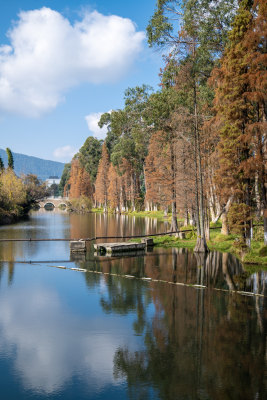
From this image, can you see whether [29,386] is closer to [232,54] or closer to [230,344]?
[230,344]

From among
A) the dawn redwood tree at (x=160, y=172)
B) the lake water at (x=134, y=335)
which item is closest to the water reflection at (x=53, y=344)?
the lake water at (x=134, y=335)

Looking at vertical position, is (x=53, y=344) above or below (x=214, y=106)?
below

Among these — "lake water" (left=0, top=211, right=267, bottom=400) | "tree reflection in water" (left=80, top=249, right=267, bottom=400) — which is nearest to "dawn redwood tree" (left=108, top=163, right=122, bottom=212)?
"lake water" (left=0, top=211, right=267, bottom=400)

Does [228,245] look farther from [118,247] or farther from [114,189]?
[114,189]

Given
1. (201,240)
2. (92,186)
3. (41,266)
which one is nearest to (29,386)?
(41,266)

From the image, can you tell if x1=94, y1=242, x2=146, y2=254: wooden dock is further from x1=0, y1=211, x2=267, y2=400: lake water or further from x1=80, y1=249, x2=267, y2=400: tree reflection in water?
x1=80, y1=249, x2=267, y2=400: tree reflection in water

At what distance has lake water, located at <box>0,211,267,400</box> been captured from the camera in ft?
27.6

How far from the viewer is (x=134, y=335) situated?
11.3 metres

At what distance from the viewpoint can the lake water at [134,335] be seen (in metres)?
8.42

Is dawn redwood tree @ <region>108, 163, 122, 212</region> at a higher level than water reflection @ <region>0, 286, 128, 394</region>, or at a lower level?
higher

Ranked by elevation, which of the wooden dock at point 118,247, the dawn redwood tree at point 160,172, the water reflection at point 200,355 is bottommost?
the water reflection at point 200,355

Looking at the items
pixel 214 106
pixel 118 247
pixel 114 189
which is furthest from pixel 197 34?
pixel 114 189

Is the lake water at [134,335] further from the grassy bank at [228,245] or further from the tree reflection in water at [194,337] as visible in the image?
the grassy bank at [228,245]

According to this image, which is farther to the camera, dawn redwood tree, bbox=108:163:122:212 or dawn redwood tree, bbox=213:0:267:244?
dawn redwood tree, bbox=108:163:122:212
